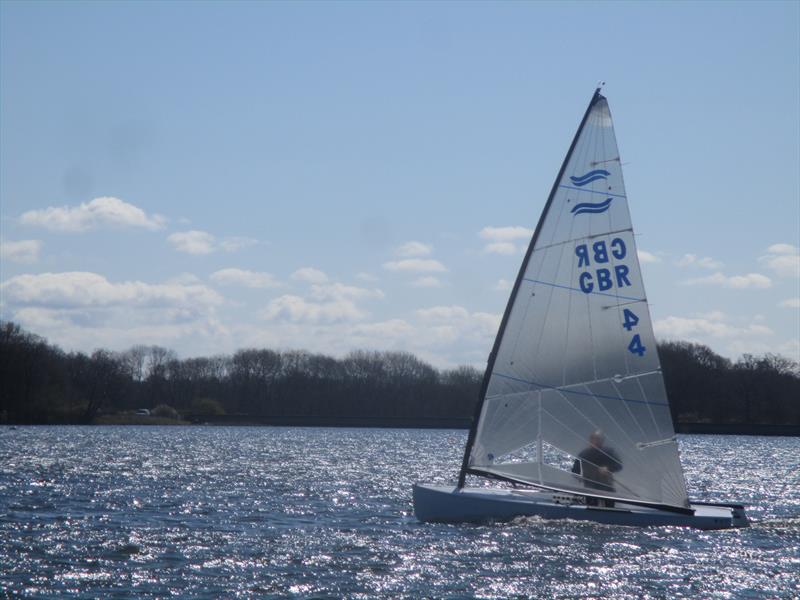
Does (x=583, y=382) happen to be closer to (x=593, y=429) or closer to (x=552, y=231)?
(x=593, y=429)

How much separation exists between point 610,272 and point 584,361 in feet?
6.43

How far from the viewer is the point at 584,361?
75.9 ft

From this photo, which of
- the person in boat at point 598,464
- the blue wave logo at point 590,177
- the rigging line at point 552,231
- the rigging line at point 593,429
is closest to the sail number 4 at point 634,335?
the rigging line at point 593,429

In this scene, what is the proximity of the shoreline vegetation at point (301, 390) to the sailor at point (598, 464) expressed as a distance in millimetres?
Answer: 90474

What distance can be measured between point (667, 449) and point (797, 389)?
116m

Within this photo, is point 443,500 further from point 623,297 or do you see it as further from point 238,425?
point 238,425

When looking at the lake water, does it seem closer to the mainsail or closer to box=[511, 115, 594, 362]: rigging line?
the mainsail

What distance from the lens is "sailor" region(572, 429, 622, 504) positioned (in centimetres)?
2319

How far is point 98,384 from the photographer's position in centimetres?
12144

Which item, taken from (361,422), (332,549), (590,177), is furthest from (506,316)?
(361,422)

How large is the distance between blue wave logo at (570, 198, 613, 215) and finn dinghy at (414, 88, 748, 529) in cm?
2

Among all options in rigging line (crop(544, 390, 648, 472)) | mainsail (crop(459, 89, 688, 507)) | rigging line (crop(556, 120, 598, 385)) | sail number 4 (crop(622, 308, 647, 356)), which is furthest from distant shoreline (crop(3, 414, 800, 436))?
sail number 4 (crop(622, 308, 647, 356))

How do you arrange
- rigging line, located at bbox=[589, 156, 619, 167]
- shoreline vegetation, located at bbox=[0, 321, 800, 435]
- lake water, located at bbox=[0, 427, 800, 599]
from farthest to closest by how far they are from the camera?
1. shoreline vegetation, located at bbox=[0, 321, 800, 435]
2. rigging line, located at bbox=[589, 156, 619, 167]
3. lake water, located at bbox=[0, 427, 800, 599]

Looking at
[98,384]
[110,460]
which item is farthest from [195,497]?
[98,384]
